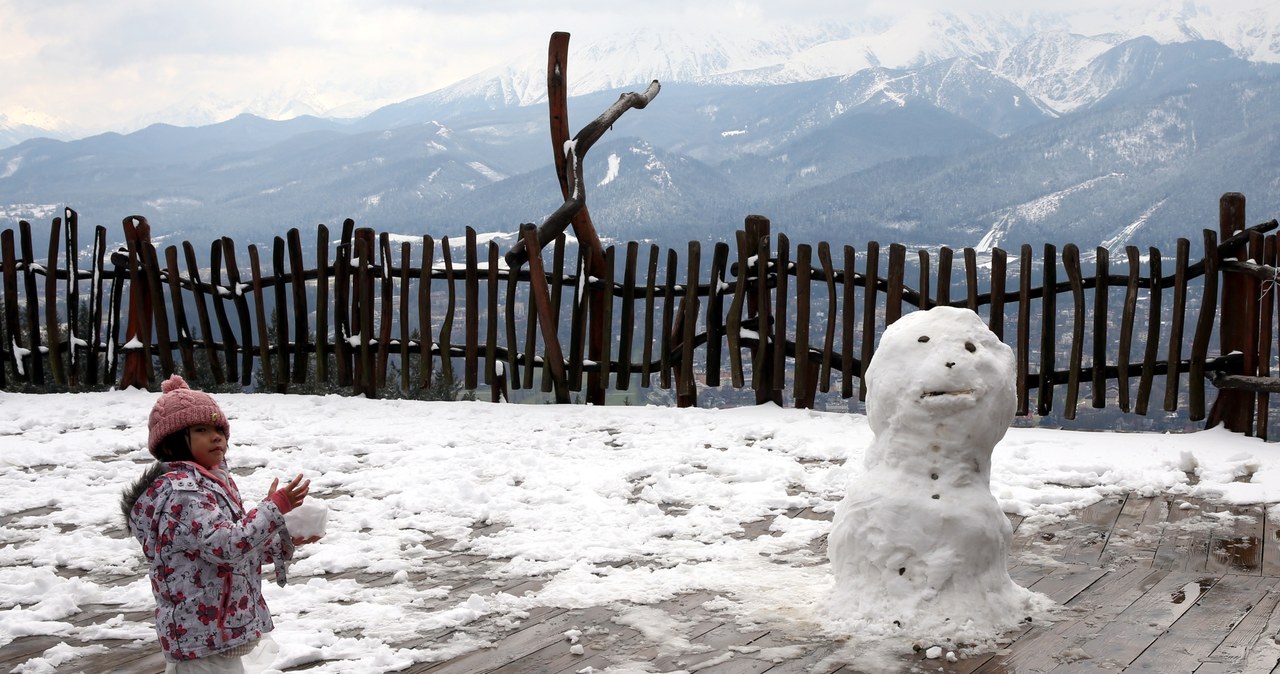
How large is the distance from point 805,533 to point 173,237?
128 metres

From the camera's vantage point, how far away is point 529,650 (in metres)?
4.02

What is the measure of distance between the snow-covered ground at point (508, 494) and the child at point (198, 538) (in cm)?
81

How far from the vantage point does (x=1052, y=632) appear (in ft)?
13.7

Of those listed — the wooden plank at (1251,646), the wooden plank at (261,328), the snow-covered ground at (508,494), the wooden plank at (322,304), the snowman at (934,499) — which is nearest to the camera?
the wooden plank at (1251,646)

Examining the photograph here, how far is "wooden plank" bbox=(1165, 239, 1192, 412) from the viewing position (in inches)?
313

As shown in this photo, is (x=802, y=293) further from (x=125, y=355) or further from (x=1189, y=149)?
(x=1189, y=149)

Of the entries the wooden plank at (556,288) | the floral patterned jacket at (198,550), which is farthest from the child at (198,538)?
the wooden plank at (556,288)

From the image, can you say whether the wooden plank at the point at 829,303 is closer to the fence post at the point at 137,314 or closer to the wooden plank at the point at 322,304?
the wooden plank at the point at 322,304

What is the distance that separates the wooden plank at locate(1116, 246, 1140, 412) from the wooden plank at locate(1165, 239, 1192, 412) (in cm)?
27

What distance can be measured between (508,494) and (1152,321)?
483 centimetres

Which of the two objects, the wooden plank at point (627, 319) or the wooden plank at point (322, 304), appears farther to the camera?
the wooden plank at point (322, 304)

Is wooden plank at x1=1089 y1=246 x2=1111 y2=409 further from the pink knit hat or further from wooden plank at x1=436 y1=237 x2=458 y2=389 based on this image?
the pink knit hat

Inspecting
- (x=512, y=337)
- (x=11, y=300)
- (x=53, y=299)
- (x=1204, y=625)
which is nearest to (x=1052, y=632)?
(x=1204, y=625)

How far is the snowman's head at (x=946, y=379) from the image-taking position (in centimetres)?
418
